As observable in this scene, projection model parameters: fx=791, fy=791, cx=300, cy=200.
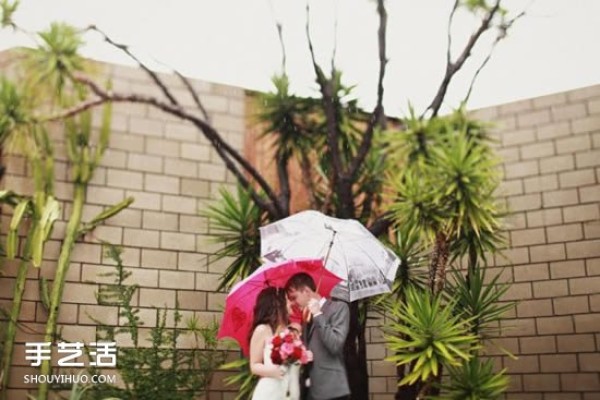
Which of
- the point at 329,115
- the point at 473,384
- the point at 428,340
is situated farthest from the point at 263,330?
the point at 329,115

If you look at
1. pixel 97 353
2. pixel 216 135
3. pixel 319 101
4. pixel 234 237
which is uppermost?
pixel 319 101

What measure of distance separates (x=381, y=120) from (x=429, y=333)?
6.75 ft

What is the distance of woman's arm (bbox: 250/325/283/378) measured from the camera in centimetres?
399

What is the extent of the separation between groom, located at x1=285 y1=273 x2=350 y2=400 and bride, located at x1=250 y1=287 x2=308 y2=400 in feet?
0.34

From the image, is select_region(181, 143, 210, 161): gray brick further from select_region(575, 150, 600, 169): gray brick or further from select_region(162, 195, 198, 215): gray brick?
select_region(575, 150, 600, 169): gray brick

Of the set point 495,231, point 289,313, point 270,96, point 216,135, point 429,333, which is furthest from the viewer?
point 270,96

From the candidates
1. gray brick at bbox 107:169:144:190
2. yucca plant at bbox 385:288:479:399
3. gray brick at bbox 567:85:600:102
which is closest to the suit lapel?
yucca plant at bbox 385:288:479:399

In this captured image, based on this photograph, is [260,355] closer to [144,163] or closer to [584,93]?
[144,163]

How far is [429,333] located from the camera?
5082 millimetres

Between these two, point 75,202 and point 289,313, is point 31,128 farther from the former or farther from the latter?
point 289,313

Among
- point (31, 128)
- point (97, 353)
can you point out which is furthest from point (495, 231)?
point (31, 128)

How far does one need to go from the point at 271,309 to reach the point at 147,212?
8.38 feet

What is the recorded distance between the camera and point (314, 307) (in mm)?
4121

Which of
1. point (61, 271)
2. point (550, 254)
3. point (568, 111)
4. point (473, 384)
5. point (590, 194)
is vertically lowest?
point (473, 384)
